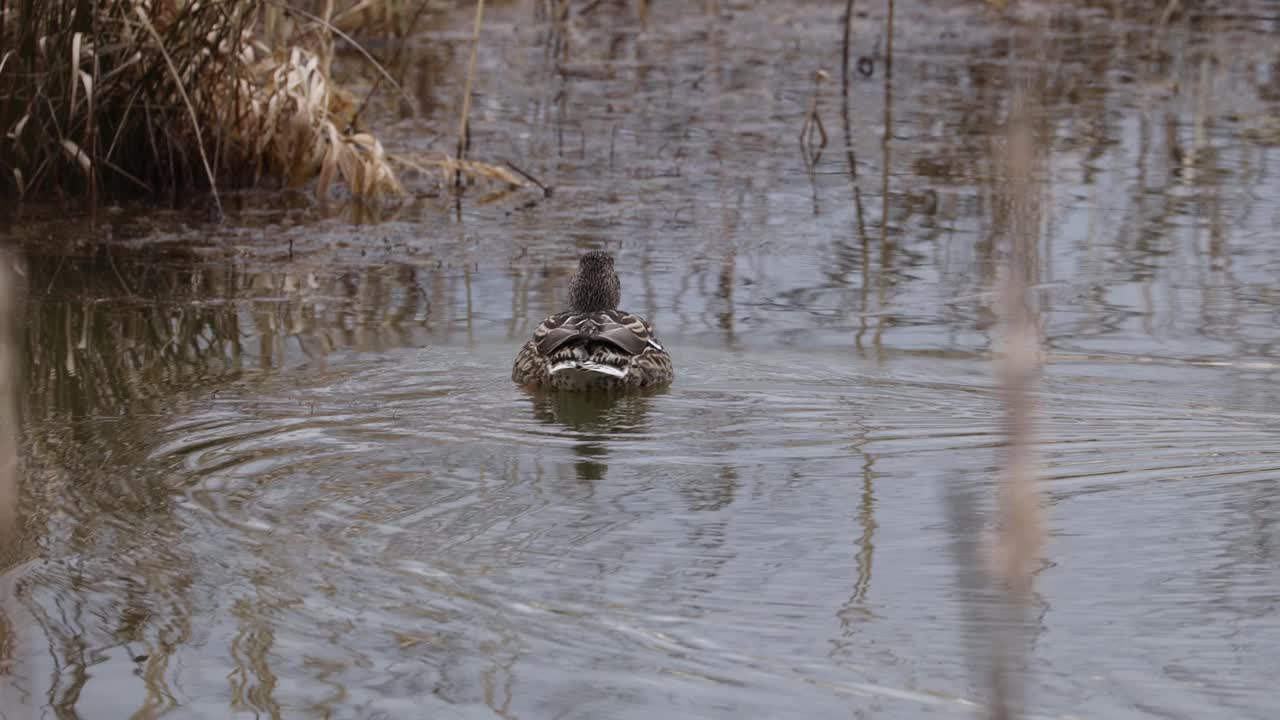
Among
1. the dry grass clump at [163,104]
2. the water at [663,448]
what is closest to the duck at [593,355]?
the water at [663,448]

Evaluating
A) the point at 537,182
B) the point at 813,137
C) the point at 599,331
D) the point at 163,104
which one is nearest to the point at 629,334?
the point at 599,331

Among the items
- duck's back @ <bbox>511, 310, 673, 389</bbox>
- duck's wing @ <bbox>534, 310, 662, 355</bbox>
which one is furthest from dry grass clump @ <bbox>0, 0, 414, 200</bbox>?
duck's back @ <bbox>511, 310, 673, 389</bbox>

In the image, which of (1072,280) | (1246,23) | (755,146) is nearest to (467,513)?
(1072,280)

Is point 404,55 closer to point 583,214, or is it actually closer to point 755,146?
point 755,146

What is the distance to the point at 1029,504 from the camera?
70.2 inches

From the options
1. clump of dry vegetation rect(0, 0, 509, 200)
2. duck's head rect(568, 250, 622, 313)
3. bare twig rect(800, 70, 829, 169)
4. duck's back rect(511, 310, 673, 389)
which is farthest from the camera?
bare twig rect(800, 70, 829, 169)

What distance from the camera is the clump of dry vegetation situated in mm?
9523

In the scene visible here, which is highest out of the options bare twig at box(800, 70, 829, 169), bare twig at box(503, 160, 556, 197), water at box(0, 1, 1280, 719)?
bare twig at box(800, 70, 829, 169)

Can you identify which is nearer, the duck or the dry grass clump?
the duck

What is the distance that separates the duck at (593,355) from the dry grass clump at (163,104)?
3156 millimetres

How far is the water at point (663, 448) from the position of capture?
4.05 m

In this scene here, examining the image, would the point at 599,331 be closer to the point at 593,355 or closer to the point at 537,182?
the point at 593,355

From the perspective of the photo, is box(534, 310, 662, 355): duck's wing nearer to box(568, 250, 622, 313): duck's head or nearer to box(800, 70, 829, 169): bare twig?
box(568, 250, 622, 313): duck's head

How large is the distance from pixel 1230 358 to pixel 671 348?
7.66ft
